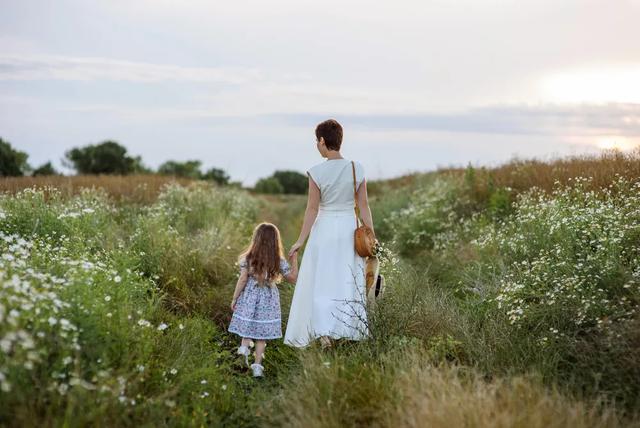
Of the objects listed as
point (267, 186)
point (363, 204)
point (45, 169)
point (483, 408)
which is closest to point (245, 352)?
point (363, 204)

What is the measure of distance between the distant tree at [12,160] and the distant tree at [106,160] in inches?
404

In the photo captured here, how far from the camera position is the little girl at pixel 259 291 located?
22.1 feet

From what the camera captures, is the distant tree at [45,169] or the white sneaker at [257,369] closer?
the white sneaker at [257,369]

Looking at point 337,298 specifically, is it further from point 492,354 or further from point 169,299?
point 169,299

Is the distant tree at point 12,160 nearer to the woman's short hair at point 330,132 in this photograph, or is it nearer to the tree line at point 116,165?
the tree line at point 116,165

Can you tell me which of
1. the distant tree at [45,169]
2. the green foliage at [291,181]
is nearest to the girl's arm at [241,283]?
the distant tree at [45,169]

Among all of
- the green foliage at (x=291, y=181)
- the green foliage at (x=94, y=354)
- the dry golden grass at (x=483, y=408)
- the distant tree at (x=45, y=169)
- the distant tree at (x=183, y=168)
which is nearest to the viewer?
the dry golden grass at (x=483, y=408)

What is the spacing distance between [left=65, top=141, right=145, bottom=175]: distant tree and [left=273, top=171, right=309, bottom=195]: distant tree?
14.2 m

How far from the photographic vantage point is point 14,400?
161 inches

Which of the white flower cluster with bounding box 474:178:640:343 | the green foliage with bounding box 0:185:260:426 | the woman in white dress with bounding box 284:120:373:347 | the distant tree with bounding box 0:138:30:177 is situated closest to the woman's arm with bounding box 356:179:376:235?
the woman in white dress with bounding box 284:120:373:347

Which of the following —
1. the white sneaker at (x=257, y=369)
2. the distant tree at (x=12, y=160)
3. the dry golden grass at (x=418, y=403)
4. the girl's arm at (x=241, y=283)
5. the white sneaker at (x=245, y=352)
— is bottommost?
the white sneaker at (x=257, y=369)

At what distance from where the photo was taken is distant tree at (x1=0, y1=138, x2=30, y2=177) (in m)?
19.5

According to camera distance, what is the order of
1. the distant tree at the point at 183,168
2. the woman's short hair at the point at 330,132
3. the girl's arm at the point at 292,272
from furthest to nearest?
the distant tree at the point at 183,168 < the girl's arm at the point at 292,272 < the woman's short hair at the point at 330,132

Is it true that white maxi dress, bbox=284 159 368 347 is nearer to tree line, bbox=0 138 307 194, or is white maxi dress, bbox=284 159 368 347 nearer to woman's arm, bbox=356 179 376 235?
woman's arm, bbox=356 179 376 235
